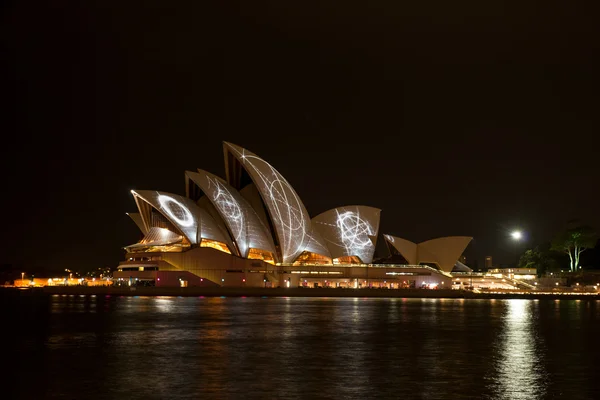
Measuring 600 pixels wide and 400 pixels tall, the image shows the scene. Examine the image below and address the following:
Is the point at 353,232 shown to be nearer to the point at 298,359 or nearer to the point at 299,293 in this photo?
the point at 299,293

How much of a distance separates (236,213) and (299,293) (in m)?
12.0

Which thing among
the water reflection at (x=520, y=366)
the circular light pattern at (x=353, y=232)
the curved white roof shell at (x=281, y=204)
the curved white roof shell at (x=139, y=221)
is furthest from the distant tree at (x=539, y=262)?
the water reflection at (x=520, y=366)

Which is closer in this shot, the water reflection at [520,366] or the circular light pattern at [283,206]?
the water reflection at [520,366]

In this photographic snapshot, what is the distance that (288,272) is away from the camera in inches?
3376

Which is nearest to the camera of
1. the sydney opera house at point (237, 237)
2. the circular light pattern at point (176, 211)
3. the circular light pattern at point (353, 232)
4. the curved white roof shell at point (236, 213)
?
the circular light pattern at point (176, 211)

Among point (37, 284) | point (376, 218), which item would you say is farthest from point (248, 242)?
point (37, 284)

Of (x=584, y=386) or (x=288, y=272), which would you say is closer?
(x=584, y=386)

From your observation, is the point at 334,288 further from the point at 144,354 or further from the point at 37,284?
the point at 37,284

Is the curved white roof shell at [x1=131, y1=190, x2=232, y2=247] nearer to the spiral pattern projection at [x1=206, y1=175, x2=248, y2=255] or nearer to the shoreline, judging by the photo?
the spiral pattern projection at [x1=206, y1=175, x2=248, y2=255]

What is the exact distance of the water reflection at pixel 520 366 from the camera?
19.3 m

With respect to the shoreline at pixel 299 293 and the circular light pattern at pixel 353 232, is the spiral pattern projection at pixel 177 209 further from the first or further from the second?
the circular light pattern at pixel 353 232

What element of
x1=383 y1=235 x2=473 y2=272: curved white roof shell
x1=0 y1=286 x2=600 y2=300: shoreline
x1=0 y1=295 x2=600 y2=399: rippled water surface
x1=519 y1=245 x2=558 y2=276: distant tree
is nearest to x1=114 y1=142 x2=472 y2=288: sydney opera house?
x1=0 y1=286 x2=600 y2=300: shoreline

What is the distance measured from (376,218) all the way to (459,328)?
56546mm

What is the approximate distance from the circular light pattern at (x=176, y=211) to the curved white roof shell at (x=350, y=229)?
17084 mm
